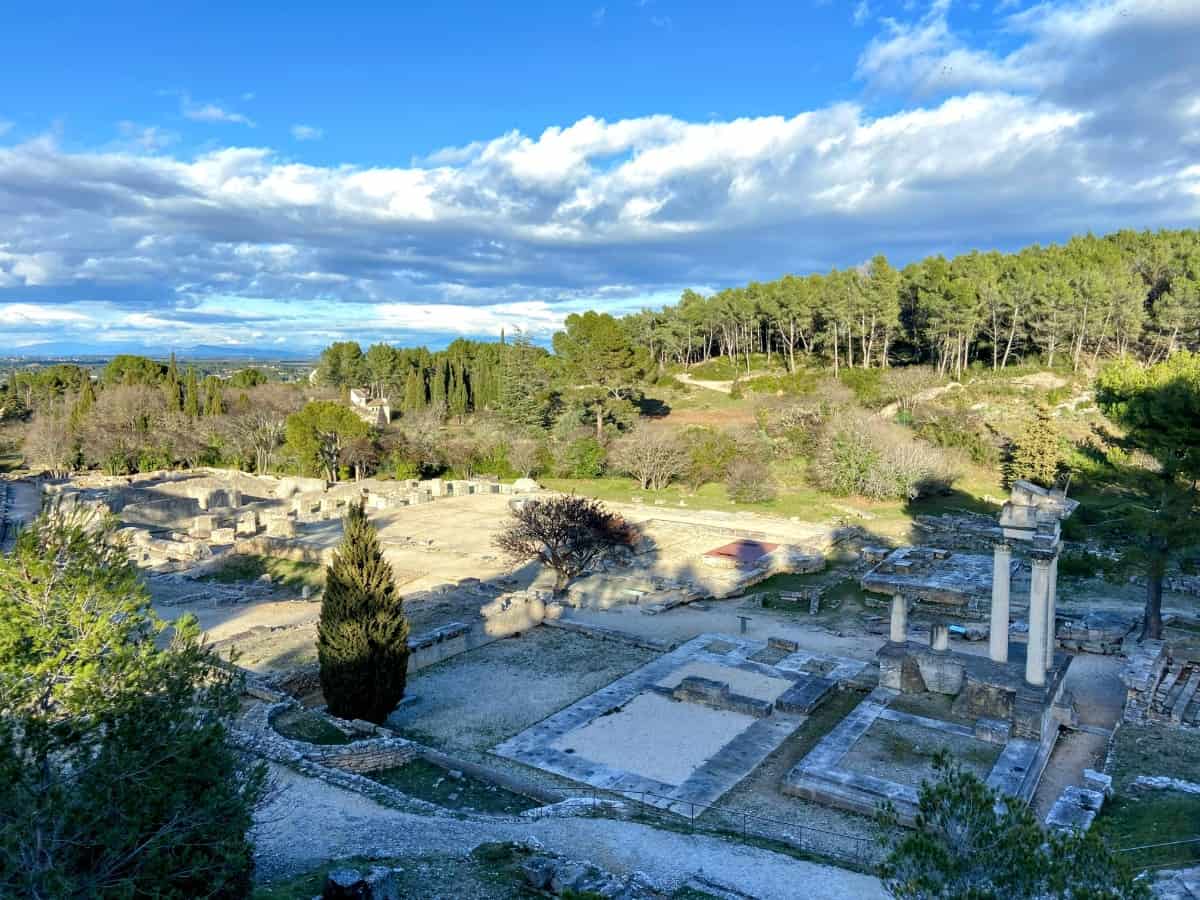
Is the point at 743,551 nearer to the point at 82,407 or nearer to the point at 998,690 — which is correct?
the point at 998,690

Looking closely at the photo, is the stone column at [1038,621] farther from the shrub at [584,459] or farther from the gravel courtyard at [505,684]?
the shrub at [584,459]

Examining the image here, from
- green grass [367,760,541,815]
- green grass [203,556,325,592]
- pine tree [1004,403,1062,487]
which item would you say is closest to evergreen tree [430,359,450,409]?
green grass [203,556,325,592]

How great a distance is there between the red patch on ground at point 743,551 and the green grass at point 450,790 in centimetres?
1612

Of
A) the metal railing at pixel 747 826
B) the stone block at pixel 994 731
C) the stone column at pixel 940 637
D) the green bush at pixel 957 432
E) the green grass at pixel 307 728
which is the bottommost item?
the metal railing at pixel 747 826

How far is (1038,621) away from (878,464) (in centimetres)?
2243

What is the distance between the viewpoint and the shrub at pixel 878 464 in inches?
1410

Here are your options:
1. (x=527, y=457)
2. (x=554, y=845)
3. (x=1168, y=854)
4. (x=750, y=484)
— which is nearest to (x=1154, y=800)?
(x=1168, y=854)

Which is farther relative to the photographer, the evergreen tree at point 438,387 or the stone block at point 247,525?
the evergreen tree at point 438,387

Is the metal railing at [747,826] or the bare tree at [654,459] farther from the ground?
the bare tree at [654,459]

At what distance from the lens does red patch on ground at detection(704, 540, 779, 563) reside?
91.7 feet

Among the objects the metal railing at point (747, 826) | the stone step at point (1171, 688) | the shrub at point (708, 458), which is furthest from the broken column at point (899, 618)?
the shrub at point (708, 458)

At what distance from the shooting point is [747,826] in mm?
11250

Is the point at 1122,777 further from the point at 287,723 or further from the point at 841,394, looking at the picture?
the point at 841,394

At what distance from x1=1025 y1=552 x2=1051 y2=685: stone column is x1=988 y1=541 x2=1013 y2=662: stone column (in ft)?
1.62
